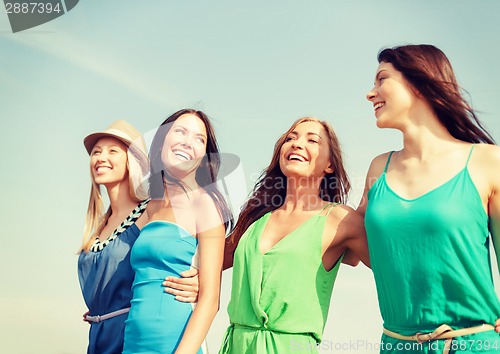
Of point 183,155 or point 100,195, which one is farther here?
point 100,195

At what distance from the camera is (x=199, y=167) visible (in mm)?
5371

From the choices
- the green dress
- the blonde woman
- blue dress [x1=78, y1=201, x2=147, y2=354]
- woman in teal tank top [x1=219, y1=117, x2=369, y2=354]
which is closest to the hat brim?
the blonde woman

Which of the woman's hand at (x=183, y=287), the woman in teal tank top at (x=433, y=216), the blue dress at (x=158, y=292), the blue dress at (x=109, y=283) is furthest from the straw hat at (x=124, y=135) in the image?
the woman in teal tank top at (x=433, y=216)

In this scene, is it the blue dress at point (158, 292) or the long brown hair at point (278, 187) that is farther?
the long brown hair at point (278, 187)

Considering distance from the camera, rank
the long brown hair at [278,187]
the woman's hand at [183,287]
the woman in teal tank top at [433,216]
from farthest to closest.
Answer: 1. the long brown hair at [278,187]
2. the woman's hand at [183,287]
3. the woman in teal tank top at [433,216]

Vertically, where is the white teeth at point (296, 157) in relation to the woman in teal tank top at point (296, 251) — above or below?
above

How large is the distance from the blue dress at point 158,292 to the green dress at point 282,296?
1.23ft

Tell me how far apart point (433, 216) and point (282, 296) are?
1.19 m

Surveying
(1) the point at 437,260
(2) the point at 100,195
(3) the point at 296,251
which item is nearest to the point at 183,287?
(3) the point at 296,251

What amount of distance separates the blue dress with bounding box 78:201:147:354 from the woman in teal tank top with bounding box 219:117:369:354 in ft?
2.76

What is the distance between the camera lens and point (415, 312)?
12.7 feet

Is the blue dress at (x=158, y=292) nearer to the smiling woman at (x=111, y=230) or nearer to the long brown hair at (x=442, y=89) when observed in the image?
the smiling woman at (x=111, y=230)

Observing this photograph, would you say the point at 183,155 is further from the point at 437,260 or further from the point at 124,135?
the point at 437,260

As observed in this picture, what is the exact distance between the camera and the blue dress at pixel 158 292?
469cm
